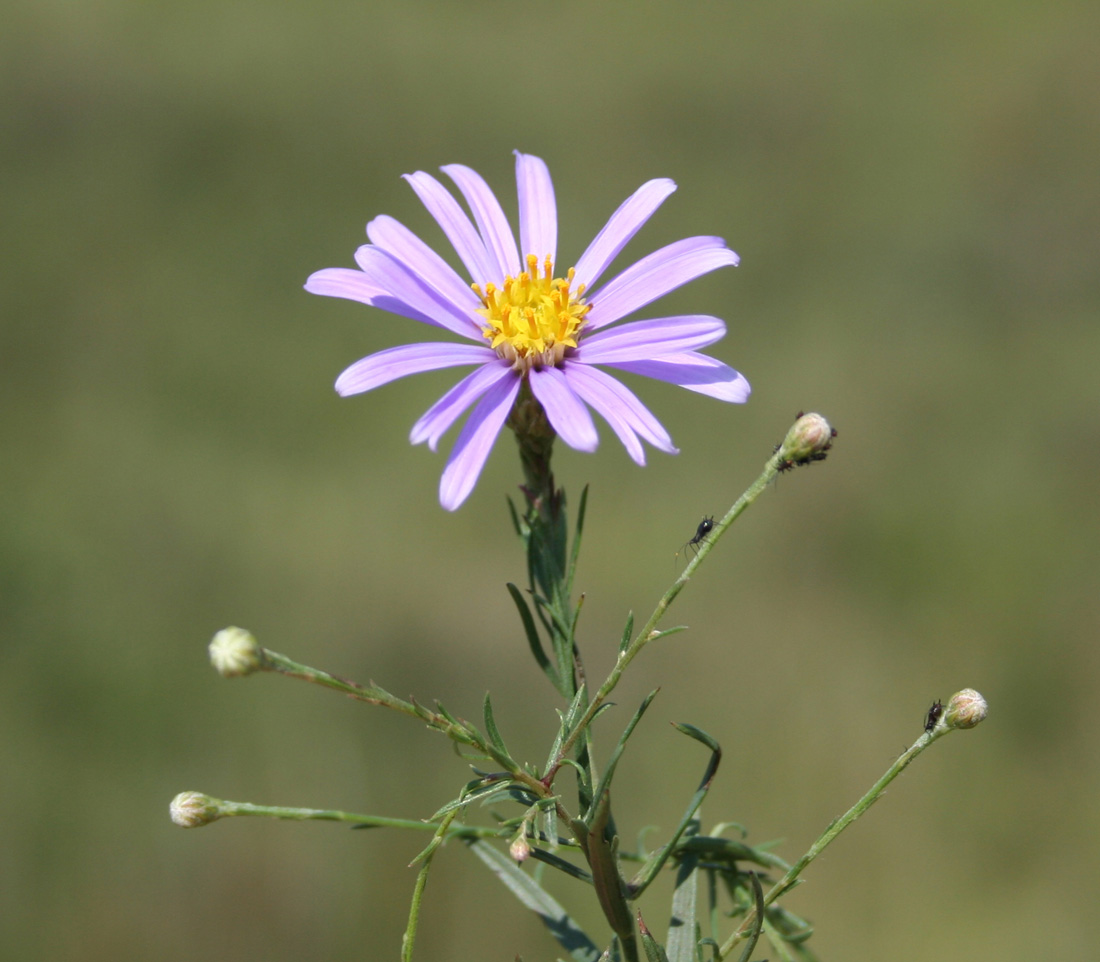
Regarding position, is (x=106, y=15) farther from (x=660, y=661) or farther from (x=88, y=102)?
(x=660, y=661)

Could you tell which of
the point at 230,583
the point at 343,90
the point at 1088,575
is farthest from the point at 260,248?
the point at 1088,575

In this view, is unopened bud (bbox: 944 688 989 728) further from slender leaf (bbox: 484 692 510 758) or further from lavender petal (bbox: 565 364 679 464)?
slender leaf (bbox: 484 692 510 758)

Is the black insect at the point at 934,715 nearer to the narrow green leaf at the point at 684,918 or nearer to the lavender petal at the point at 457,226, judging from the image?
the narrow green leaf at the point at 684,918

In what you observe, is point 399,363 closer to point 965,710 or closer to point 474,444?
point 474,444

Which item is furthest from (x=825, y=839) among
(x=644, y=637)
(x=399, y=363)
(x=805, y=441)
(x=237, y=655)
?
(x=399, y=363)

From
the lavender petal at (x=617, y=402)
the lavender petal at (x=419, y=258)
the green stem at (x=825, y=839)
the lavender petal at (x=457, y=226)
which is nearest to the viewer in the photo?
the green stem at (x=825, y=839)

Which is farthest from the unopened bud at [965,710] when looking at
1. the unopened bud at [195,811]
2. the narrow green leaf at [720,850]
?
the unopened bud at [195,811]
